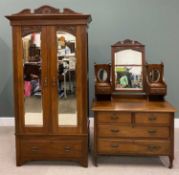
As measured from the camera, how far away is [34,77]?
124 inches

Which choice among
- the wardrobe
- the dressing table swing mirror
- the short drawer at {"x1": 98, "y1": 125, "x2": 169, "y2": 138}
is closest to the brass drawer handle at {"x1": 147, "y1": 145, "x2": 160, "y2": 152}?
the dressing table swing mirror

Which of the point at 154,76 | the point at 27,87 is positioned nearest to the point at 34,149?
the point at 27,87

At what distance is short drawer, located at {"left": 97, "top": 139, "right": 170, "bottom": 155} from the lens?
314 centimetres

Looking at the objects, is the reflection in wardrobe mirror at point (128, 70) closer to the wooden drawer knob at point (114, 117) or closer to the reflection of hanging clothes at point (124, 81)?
the reflection of hanging clothes at point (124, 81)

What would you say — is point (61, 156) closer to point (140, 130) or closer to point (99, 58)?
point (140, 130)

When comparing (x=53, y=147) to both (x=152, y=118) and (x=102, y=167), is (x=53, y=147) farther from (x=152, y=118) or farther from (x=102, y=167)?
(x=152, y=118)

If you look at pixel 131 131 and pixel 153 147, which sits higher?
pixel 131 131

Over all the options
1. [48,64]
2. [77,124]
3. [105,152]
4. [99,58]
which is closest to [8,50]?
[99,58]

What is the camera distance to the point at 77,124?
10.4 feet

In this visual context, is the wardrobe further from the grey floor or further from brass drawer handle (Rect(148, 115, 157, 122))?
brass drawer handle (Rect(148, 115, 157, 122))

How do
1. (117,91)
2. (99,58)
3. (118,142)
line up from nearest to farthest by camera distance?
(118,142) < (117,91) < (99,58)

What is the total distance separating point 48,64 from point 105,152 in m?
1.15

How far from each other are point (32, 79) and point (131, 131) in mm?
1217

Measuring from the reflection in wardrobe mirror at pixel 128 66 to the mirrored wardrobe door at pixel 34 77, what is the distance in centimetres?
103
